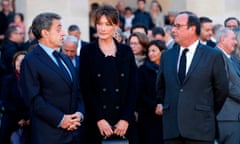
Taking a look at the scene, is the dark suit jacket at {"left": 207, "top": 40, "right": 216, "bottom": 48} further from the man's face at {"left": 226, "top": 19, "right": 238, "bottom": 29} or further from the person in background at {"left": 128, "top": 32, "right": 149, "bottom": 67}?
the person in background at {"left": 128, "top": 32, "right": 149, "bottom": 67}

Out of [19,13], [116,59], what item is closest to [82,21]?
[19,13]

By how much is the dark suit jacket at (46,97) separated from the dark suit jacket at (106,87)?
44 cm

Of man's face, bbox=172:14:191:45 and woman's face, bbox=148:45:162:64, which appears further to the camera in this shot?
woman's face, bbox=148:45:162:64

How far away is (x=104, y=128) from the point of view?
7.18 m

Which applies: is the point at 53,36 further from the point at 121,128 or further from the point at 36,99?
the point at 121,128

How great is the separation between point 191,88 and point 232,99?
67.4 inches

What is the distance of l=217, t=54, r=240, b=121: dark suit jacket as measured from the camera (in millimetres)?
8781

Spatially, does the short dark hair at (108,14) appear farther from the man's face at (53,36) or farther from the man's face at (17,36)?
the man's face at (17,36)

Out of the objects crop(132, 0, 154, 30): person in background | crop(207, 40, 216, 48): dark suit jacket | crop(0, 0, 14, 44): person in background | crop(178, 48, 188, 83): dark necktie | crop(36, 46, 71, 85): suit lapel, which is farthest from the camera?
crop(132, 0, 154, 30): person in background

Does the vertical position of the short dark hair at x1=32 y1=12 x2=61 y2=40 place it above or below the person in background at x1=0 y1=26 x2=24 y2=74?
above

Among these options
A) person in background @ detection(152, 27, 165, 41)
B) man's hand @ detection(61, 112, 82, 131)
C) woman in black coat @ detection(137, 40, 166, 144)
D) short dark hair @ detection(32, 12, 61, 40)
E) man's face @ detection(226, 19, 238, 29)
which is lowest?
woman in black coat @ detection(137, 40, 166, 144)

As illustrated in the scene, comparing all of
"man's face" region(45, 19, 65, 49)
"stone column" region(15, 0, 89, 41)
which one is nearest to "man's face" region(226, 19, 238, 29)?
"stone column" region(15, 0, 89, 41)

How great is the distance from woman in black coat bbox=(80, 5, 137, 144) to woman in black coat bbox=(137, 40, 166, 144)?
1843 millimetres

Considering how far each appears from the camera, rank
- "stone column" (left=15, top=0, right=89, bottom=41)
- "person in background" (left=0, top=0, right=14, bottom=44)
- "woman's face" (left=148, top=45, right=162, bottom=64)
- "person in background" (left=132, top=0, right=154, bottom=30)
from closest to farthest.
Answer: "woman's face" (left=148, top=45, right=162, bottom=64), "stone column" (left=15, top=0, right=89, bottom=41), "person in background" (left=0, top=0, right=14, bottom=44), "person in background" (left=132, top=0, right=154, bottom=30)
